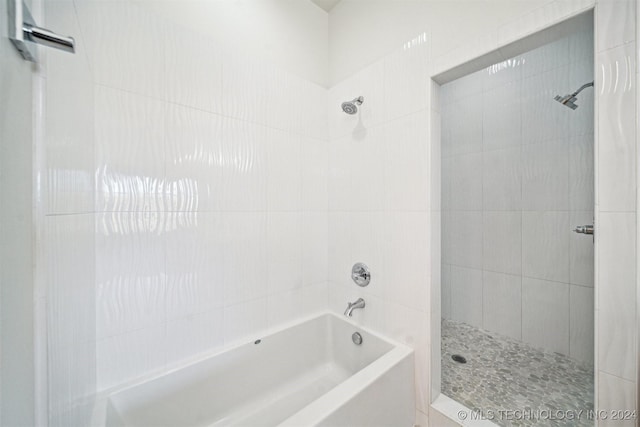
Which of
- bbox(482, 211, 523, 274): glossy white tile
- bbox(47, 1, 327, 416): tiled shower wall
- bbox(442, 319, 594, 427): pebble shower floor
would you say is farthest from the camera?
bbox(482, 211, 523, 274): glossy white tile

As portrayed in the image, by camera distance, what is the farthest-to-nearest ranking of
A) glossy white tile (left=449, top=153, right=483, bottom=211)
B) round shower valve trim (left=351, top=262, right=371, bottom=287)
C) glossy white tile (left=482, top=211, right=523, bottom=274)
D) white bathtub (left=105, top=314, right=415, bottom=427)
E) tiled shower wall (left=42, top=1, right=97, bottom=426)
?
1. glossy white tile (left=449, top=153, right=483, bottom=211)
2. glossy white tile (left=482, top=211, right=523, bottom=274)
3. round shower valve trim (left=351, top=262, right=371, bottom=287)
4. white bathtub (left=105, top=314, right=415, bottom=427)
5. tiled shower wall (left=42, top=1, right=97, bottom=426)

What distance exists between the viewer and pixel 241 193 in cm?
140

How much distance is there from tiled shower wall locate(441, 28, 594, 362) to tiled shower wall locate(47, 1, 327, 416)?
1.50 m

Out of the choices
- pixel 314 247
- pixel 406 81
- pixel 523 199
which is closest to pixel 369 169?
pixel 406 81

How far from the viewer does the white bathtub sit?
39.2 inches

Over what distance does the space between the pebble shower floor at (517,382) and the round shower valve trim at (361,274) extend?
27.6 inches

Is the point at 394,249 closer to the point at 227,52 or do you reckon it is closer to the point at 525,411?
the point at 525,411

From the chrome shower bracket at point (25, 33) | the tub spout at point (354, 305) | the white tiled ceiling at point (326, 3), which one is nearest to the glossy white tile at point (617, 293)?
the tub spout at point (354, 305)

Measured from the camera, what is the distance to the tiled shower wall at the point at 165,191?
2.79 feet

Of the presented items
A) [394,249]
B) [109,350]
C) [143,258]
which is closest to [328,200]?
[394,249]

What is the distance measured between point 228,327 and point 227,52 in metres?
1.54

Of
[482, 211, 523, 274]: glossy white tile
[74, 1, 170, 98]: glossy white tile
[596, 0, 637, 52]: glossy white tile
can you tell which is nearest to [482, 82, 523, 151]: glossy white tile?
[482, 211, 523, 274]: glossy white tile

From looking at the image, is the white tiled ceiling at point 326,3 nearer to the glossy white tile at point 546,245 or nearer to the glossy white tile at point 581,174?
the glossy white tile at point 581,174

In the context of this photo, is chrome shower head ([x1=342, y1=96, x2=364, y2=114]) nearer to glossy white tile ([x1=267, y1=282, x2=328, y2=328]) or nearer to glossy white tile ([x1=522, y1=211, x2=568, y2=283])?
glossy white tile ([x1=267, y1=282, x2=328, y2=328])
